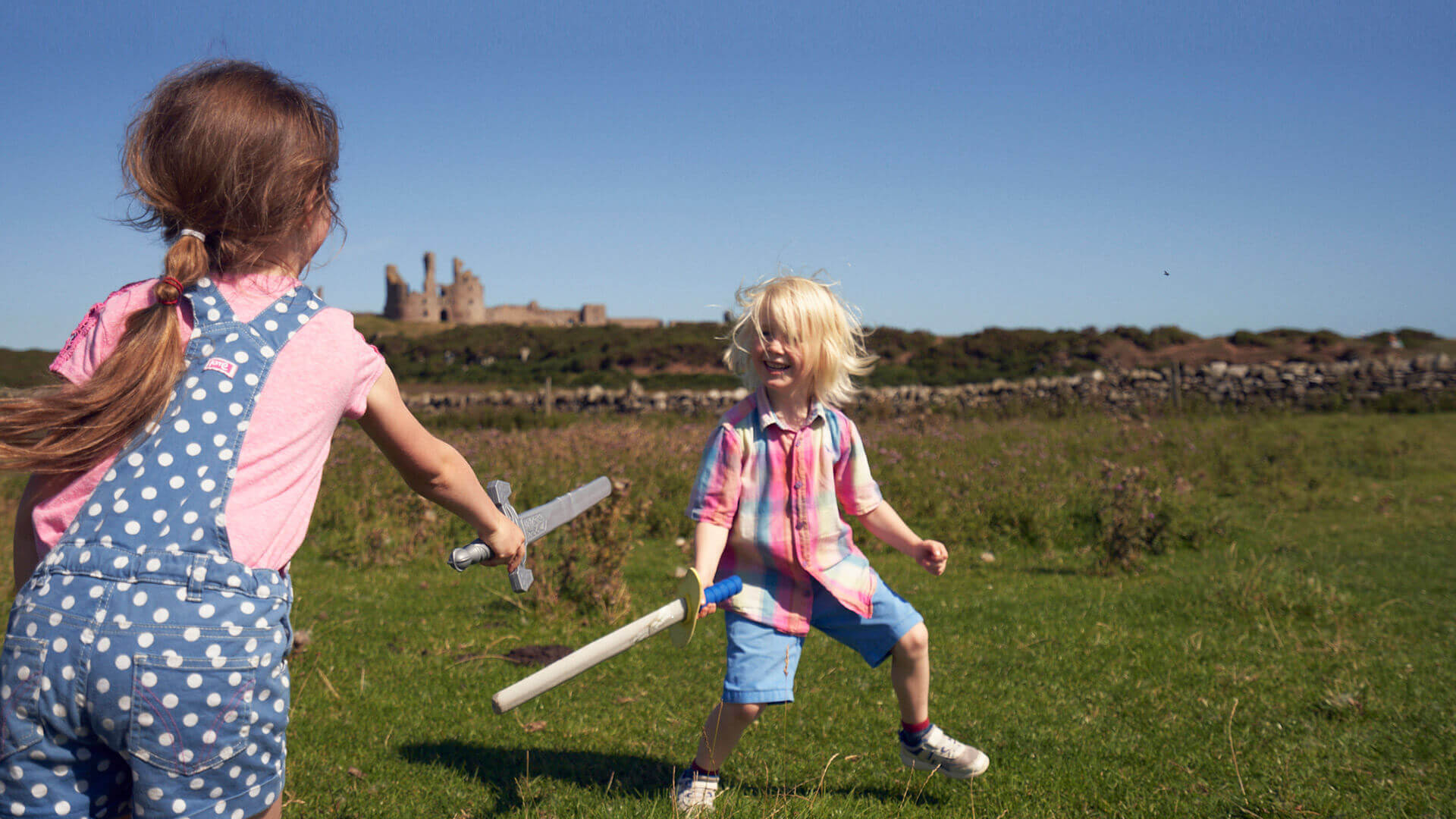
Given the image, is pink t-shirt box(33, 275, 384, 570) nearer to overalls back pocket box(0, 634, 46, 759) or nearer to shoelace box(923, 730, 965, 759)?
overalls back pocket box(0, 634, 46, 759)

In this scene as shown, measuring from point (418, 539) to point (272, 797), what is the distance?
6.79 metres

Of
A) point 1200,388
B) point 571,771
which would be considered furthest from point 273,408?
point 1200,388

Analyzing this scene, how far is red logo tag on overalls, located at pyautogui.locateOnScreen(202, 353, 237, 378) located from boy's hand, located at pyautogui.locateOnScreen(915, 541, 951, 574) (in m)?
2.21

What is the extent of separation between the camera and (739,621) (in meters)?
3.03

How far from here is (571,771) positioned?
3.64 m

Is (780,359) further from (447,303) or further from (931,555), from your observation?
(447,303)

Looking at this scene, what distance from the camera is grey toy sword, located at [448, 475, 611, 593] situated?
2107 millimetres

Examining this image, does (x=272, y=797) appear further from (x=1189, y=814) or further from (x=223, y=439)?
(x=1189, y=814)

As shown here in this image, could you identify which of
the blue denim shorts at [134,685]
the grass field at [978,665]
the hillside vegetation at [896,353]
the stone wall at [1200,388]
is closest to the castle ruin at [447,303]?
the hillside vegetation at [896,353]

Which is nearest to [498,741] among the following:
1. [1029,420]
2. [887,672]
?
[887,672]

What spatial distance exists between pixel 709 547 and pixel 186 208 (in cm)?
182

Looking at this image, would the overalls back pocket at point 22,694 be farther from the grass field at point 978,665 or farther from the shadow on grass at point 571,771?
the shadow on grass at point 571,771

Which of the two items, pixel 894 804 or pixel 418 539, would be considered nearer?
pixel 894 804

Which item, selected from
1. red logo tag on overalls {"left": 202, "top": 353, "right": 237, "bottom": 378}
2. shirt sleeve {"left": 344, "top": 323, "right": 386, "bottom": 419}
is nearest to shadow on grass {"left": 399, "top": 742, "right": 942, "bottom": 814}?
shirt sleeve {"left": 344, "top": 323, "right": 386, "bottom": 419}
